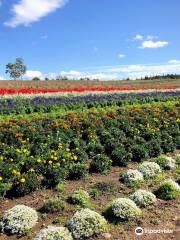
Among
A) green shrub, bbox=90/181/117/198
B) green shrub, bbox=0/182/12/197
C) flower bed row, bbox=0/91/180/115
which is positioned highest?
flower bed row, bbox=0/91/180/115

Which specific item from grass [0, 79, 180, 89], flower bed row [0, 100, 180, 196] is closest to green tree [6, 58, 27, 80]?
grass [0, 79, 180, 89]

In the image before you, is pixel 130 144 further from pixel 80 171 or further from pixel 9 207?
pixel 9 207

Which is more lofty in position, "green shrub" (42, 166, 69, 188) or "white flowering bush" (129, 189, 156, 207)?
"green shrub" (42, 166, 69, 188)

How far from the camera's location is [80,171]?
8812 mm

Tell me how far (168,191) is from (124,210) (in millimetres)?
1419

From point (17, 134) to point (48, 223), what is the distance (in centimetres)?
475

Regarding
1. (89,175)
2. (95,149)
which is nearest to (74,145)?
(95,149)

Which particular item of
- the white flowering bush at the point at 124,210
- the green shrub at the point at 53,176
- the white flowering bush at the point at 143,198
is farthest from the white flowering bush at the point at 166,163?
the white flowering bush at the point at 124,210

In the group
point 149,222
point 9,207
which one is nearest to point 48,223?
point 9,207

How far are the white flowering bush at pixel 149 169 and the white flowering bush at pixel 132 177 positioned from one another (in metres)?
0.27

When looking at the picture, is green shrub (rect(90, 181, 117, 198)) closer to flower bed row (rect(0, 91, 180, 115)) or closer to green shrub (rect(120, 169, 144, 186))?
green shrub (rect(120, 169, 144, 186))

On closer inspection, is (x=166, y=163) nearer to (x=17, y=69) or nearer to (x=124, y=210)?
(x=124, y=210)

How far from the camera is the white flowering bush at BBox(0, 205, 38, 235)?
6.51m

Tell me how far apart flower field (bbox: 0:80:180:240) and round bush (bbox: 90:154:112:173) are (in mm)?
23
